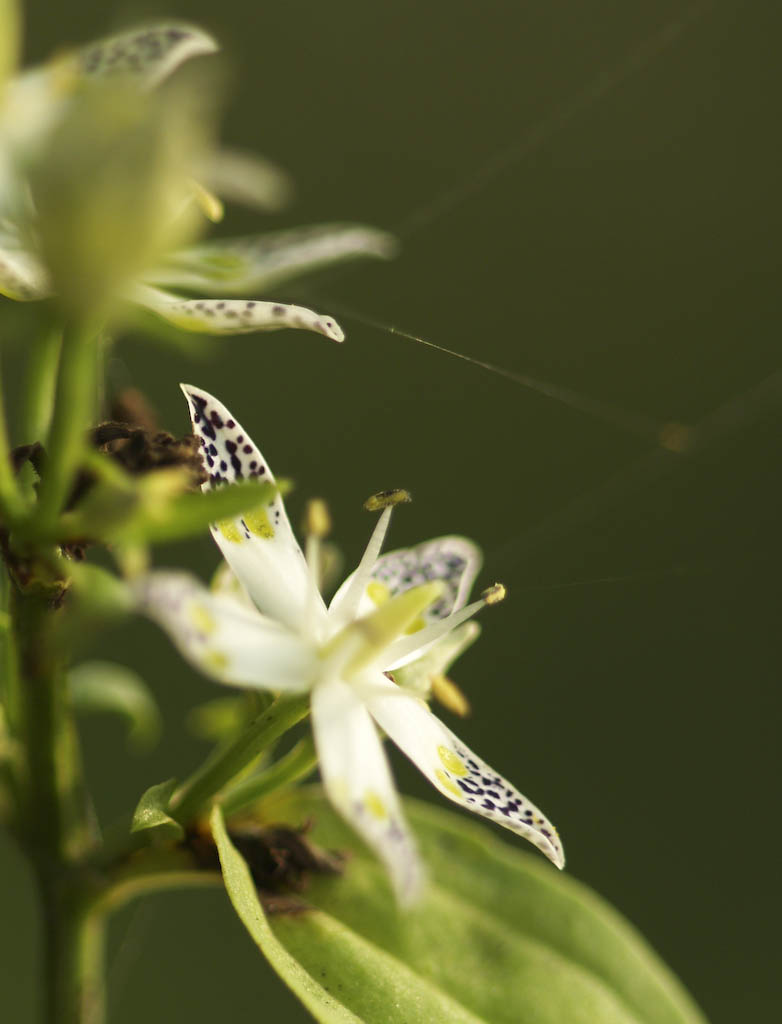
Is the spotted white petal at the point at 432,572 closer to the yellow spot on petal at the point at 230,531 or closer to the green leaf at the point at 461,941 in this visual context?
the yellow spot on petal at the point at 230,531

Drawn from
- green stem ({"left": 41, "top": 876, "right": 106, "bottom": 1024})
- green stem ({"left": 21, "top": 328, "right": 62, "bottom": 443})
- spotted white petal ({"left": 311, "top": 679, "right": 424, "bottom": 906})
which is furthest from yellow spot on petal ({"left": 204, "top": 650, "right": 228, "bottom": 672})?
green stem ({"left": 41, "top": 876, "right": 106, "bottom": 1024})

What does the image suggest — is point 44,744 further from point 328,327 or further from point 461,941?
point 461,941

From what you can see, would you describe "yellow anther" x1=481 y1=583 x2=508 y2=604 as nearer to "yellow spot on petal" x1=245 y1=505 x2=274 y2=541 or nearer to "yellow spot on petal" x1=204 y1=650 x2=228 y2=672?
"yellow spot on petal" x1=245 y1=505 x2=274 y2=541

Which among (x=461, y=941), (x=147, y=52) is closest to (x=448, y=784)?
(x=461, y=941)

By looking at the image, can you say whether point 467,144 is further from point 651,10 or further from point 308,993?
point 308,993

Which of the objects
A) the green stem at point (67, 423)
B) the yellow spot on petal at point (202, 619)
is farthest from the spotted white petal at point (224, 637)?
the green stem at point (67, 423)
